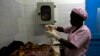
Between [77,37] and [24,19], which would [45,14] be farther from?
[77,37]

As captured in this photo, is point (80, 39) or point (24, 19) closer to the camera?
point (80, 39)

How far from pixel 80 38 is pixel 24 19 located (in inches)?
47.1

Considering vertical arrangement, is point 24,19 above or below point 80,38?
above

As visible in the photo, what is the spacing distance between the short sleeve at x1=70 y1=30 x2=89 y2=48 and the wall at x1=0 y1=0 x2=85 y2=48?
90 cm

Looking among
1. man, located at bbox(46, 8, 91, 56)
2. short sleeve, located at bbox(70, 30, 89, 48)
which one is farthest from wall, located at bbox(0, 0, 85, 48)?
short sleeve, located at bbox(70, 30, 89, 48)

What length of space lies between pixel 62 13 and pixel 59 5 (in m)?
0.14

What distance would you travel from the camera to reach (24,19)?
324cm

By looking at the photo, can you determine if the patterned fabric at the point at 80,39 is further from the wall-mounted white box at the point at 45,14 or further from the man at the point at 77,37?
the wall-mounted white box at the point at 45,14

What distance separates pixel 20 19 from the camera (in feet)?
10.6

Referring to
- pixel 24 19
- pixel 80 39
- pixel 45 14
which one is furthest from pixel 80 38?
pixel 24 19

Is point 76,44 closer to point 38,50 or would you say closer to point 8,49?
point 38,50

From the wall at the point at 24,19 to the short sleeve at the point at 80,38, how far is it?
2.97 feet

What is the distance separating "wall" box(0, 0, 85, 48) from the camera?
3189mm

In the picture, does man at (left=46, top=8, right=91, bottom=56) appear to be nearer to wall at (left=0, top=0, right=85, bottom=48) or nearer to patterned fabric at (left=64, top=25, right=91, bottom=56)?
patterned fabric at (left=64, top=25, right=91, bottom=56)
